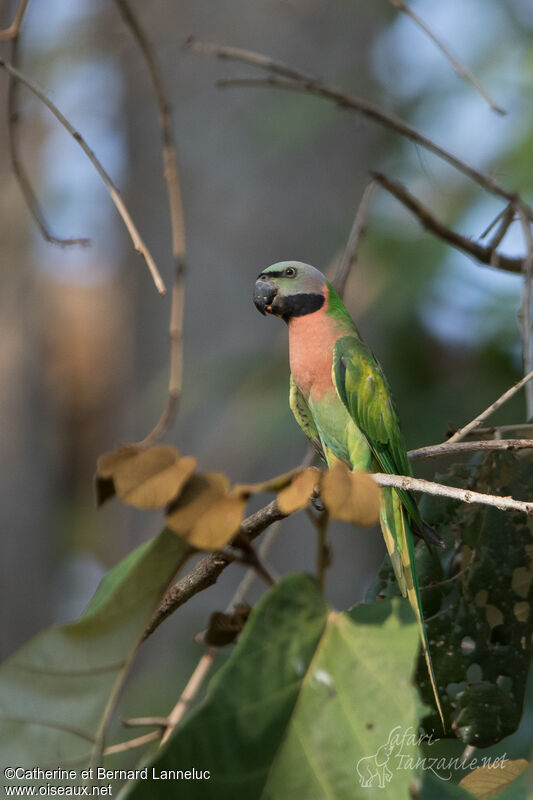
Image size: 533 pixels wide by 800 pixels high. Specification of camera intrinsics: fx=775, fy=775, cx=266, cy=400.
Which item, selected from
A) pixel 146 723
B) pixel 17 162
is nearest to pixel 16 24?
pixel 17 162

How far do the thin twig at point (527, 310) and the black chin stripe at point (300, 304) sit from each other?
0.50 meters

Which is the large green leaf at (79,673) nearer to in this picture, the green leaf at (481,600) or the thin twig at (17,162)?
the green leaf at (481,600)

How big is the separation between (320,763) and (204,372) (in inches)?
124

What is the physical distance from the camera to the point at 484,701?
3.78 ft

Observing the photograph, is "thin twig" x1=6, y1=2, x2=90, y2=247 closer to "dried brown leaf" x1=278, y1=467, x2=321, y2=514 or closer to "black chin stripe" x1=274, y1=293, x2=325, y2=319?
"black chin stripe" x1=274, y1=293, x2=325, y2=319

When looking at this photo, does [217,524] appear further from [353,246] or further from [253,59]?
[253,59]

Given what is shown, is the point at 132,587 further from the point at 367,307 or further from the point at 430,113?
the point at 430,113

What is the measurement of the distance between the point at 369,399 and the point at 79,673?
47.6 inches

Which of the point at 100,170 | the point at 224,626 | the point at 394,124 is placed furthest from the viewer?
the point at 394,124

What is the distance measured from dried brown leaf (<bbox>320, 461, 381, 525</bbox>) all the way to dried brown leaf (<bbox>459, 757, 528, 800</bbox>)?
51 cm

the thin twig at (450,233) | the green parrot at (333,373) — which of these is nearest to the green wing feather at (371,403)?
the green parrot at (333,373)

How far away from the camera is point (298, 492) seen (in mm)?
724

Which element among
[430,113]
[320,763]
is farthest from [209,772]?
[430,113]

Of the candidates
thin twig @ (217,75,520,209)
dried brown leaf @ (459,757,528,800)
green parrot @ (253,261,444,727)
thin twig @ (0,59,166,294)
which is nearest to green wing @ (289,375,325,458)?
green parrot @ (253,261,444,727)
